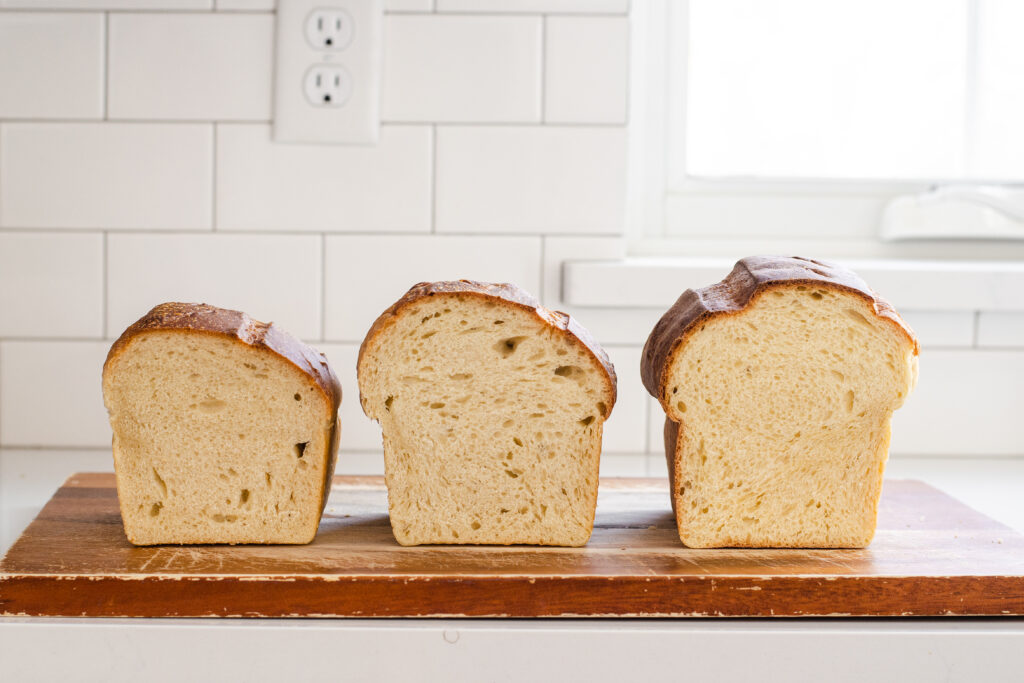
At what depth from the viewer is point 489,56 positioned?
4.82 ft

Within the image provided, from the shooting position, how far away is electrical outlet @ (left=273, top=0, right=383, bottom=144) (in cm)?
145

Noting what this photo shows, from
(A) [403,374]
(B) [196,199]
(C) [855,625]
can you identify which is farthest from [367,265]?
(C) [855,625]

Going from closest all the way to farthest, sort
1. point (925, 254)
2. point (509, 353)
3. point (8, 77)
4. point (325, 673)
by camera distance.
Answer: point (325, 673) → point (509, 353) → point (8, 77) → point (925, 254)

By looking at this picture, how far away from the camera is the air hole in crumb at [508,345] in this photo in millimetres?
976

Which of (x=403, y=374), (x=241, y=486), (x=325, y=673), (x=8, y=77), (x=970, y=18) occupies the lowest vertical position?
(x=325, y=673)

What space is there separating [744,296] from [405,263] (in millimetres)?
664

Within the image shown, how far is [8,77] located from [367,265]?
62cm

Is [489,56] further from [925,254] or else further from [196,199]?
[925,254]

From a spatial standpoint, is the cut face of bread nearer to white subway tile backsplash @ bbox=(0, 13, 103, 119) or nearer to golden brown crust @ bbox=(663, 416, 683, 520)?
golden brown crust @ bbox=(663, 416, 683, 520)

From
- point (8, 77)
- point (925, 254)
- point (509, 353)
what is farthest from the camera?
point (925, 254)

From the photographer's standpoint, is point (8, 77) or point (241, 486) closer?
point (241, 486)

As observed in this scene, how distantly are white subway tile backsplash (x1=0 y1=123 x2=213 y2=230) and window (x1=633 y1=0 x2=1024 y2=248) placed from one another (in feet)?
2.53

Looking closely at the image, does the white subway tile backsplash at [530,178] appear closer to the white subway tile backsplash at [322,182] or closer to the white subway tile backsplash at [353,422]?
the white subway tile backsplash at [322,182]

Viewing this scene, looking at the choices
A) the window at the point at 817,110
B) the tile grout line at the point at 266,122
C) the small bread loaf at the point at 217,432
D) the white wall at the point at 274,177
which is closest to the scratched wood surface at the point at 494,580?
the small bread loaf at the point at 217,432
